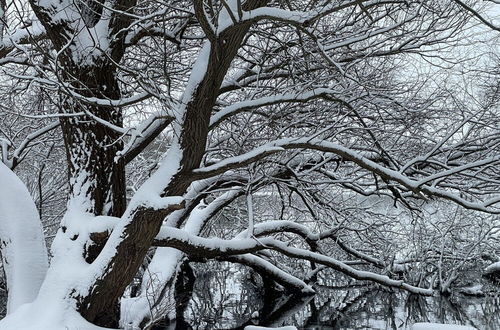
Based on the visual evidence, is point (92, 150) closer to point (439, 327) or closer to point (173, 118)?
point (173, 118)

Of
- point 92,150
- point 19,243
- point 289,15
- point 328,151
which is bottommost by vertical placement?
point 19,243

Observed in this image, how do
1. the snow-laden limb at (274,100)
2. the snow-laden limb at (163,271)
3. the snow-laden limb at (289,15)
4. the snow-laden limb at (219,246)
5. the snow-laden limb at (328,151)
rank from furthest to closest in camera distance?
1. the snow-laden limb at (163,271)
2. the snow-laden limb at (219,246)
3. the snow-laden limb at (274,100)
4. the snow-laden limb at (328,151)
5. the snow-laden limb at (289,15)

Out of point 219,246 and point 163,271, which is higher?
point 219,246

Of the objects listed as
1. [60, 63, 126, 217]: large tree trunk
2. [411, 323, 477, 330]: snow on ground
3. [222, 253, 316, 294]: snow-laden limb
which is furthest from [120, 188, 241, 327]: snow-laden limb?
[411, 323, 477, 330]: snow on ground

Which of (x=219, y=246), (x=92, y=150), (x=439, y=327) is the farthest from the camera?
(x=219, y=246)

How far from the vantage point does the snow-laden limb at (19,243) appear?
5793 millimetres

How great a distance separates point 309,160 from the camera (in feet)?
29.2

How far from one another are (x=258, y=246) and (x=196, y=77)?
3048mm

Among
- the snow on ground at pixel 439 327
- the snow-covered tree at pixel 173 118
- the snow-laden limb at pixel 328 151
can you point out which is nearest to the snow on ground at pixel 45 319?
the snow-covered tree at pixel 173 118

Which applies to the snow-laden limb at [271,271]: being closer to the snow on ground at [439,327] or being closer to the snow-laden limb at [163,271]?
the snow-laden limb at [163,271]

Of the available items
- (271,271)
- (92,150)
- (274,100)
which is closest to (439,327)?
(274,100)

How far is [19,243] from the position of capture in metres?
5.95

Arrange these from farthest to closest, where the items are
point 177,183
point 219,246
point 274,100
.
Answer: point 219,246 < point 274,100 < point 177,183

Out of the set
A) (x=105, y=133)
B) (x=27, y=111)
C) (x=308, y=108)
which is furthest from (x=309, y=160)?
(x=27, y=111)
